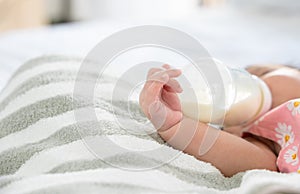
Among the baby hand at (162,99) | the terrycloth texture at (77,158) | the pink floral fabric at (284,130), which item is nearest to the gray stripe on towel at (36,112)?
the terrycloth texture at (77,158)

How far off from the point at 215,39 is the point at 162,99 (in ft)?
2.93

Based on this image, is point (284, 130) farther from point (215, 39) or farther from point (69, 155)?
point (215, 39)

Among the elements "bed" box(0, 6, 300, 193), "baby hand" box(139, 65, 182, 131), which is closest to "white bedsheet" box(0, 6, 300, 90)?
"bed" box(0, 6, 300, 193)

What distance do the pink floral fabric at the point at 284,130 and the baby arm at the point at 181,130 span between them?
0.15 feet

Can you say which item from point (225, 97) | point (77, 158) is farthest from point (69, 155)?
point (225, 97)

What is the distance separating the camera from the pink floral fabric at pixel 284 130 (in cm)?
82

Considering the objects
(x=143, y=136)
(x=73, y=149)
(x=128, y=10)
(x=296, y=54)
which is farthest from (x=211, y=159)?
(x=128, y=10)

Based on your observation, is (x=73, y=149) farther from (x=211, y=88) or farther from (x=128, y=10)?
(x=128, y=10)

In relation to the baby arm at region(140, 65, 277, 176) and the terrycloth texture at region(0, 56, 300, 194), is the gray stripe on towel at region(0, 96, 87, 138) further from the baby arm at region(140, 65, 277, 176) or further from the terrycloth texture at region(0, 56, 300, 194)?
the baby arm at region(140, 65, 277, 176)

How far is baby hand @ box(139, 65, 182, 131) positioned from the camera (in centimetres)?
79

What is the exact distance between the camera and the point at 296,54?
1457mm

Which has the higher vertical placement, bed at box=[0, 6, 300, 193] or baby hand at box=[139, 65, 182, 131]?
baby hand at box=[139, 65, 182, 131]

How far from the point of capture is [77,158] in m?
0.71

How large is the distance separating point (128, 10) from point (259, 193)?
2587 mm
